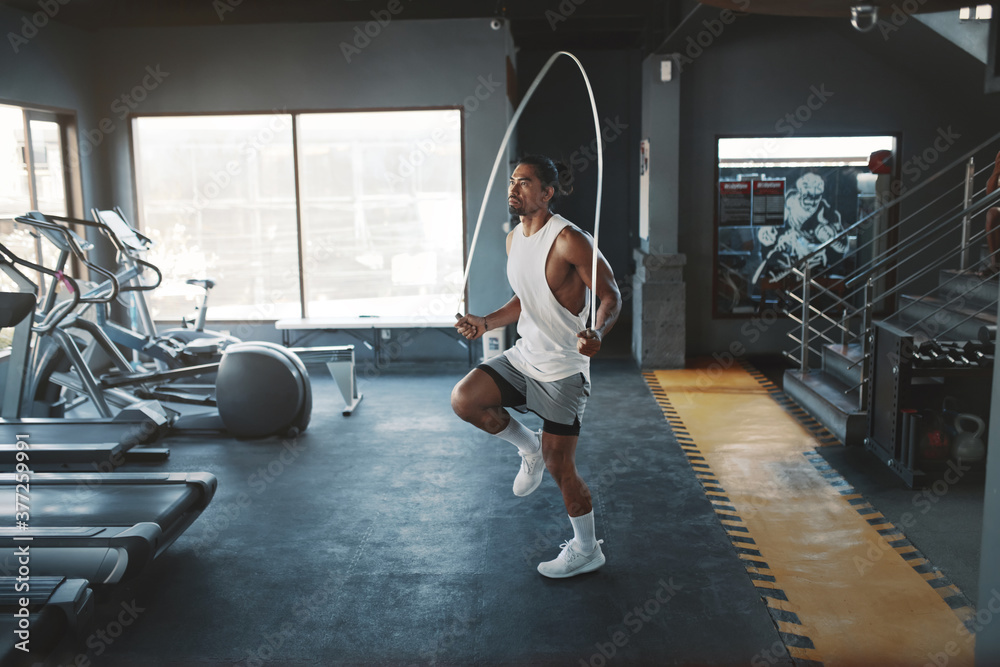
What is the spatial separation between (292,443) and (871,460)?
3942 mm

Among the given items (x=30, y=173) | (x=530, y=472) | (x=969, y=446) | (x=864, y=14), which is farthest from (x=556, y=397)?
(x=30, y=173)

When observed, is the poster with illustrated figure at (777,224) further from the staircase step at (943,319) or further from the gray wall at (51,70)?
the gray wall at (51,70)

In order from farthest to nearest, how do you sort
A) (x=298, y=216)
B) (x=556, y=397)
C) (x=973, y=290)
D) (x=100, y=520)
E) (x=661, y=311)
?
1. (x=298, y=216)
2. (x=661, y=311)
3. (x=973, y=290)
4. (x=100, y=520)
5. (x=556, y=397)

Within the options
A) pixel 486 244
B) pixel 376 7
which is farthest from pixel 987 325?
pixel 376 7

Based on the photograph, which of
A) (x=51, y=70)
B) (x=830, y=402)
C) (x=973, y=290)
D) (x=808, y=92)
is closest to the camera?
(x=830, y=402)

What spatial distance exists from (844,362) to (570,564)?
3.93 meters

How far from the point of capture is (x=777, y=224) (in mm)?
8688

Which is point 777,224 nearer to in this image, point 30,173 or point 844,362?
point 844,362

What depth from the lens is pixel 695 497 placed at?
4.79 m

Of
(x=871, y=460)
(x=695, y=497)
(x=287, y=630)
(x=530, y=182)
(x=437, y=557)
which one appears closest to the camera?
(x=287, y=630)

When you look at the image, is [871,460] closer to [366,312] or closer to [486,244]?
[486,244]

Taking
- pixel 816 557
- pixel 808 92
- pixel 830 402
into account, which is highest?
pixel 808 92

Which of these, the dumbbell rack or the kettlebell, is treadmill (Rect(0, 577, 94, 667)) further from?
the kettlebell

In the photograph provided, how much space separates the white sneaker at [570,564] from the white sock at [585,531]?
0.03 metres
